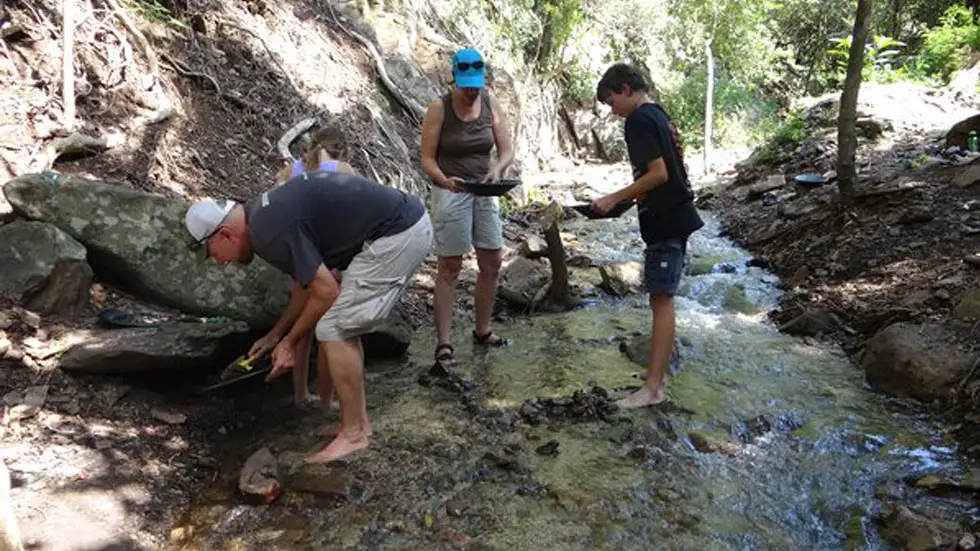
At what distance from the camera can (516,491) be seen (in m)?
3.04

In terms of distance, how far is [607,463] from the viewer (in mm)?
3275

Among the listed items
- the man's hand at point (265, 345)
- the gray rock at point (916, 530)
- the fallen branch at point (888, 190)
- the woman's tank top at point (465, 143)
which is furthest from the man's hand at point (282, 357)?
the fallen branch at point (888, 190)

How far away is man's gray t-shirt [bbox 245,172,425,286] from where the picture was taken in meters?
2.77

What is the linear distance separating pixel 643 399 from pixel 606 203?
116 cm

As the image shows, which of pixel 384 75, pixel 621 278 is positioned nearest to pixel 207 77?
pixel 384 75

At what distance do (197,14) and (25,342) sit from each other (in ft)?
16.2

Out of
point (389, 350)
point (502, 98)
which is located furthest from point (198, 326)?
point (502, 98)

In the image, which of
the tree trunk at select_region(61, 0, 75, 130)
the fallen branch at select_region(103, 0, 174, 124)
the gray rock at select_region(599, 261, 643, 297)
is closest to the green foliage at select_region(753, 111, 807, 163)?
the gray rock at select_region(599, 261, 643, 297)

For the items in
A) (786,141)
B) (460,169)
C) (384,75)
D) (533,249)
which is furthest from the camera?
(786,141)

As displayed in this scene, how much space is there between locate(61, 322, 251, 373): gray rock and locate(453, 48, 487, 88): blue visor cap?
1.94 metres

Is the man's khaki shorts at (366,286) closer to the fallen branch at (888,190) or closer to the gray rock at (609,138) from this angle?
the fallen branch at (888,190)

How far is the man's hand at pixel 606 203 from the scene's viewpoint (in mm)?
3790

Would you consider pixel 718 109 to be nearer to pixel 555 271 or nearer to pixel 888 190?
pixel 888 190

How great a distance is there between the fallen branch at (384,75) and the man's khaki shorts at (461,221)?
6.12 m
